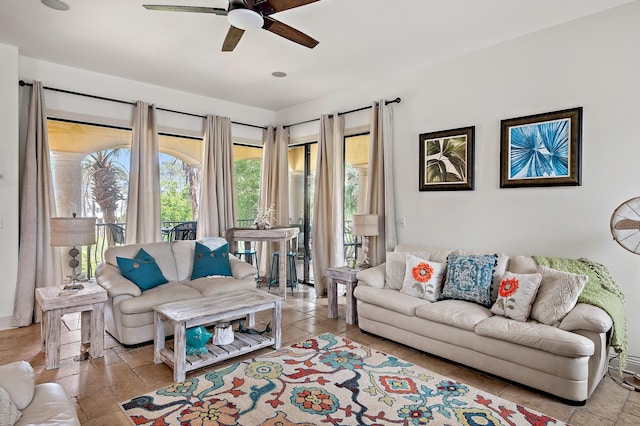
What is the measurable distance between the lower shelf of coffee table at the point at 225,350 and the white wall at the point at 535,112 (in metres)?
2.24

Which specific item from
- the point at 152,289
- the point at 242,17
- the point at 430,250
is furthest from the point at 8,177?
the point at 430,250

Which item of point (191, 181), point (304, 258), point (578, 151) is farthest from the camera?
point (304, 258)

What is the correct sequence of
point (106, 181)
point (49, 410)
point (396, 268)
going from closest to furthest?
1. point (49, 410)
2. point (396, 268)
3. point (106, 181)

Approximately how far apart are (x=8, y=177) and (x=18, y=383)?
314 cm

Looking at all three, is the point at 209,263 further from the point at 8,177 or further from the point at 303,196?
the point at 303,196

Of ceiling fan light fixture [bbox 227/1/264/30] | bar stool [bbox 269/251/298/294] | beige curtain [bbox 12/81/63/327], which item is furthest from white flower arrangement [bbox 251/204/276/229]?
ceiling fan light fixture [bbox 227/1/264/30]

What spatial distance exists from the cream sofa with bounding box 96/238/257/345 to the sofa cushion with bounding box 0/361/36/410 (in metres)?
1.66

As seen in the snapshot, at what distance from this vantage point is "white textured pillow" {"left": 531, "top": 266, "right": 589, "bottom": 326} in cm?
275

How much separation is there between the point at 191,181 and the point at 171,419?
13.8 feet

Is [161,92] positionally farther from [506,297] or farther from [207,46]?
[506,297]

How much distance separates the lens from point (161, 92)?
5250 millimetres

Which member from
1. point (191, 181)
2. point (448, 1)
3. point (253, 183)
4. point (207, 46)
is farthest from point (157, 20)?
point (253, 183)

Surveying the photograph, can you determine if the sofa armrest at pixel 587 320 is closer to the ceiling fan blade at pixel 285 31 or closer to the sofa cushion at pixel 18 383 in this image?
the ceiling fan blade at pixel 285 31

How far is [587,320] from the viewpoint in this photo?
2523 mm
